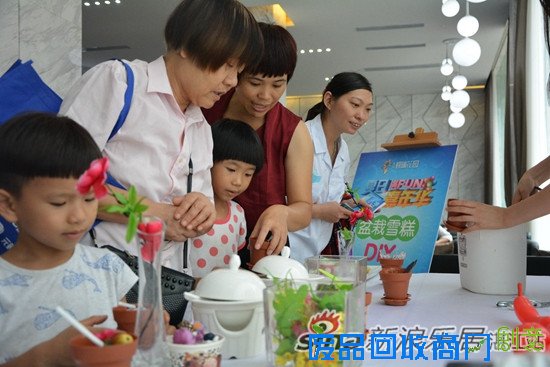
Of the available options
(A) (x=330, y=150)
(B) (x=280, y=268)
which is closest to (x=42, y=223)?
(B) (x=280, y=268)

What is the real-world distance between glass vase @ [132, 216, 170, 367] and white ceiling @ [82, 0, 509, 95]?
7.02m

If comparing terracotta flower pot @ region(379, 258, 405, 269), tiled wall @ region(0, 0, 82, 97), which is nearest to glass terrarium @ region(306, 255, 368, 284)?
terracotta flower pot @ region(379, 258, 405, 269)

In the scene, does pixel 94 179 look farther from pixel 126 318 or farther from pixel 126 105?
pixel 126 105

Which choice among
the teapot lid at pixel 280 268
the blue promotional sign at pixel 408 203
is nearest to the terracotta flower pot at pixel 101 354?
the teapot lid at pixel 280 268

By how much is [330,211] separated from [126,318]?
1.65 meters

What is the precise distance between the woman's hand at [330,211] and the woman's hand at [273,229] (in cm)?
78

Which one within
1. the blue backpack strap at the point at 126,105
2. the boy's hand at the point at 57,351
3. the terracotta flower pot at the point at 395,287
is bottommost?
the terracotta flower pot at the point at 395,287

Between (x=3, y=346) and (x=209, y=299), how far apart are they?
1.28 feet

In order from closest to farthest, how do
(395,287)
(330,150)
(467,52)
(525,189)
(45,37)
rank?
(395,287), (525,189), (330,150), (45,37), (467,52)

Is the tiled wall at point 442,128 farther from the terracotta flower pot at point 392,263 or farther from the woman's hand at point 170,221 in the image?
the woman's hand at point 170,221

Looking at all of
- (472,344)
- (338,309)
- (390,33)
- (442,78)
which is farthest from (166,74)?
(442,78)

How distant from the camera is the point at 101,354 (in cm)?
67

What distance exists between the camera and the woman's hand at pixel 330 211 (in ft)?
7.91

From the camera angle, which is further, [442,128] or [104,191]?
[442,128]
